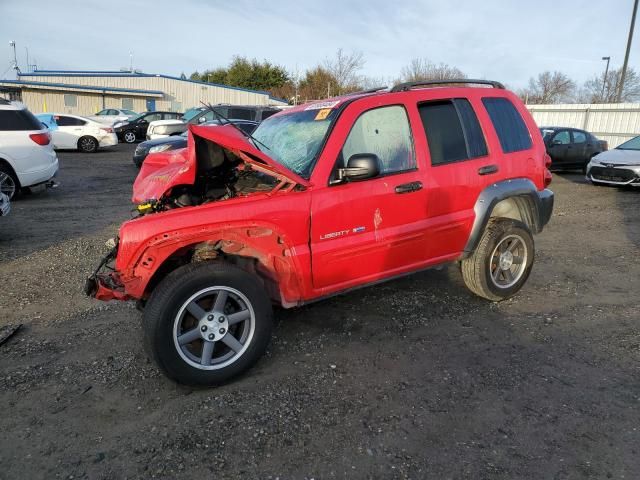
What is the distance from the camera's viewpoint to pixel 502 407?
9.61 feet

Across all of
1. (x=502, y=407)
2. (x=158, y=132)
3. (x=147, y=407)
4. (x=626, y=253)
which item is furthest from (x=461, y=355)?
(x=158, y=132)

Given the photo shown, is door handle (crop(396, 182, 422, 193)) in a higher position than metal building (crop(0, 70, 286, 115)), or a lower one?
lower

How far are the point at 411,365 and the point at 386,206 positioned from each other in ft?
3.94

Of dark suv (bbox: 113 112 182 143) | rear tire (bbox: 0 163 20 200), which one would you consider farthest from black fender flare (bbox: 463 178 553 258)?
dark suv (bbox: 113 112 182 143)

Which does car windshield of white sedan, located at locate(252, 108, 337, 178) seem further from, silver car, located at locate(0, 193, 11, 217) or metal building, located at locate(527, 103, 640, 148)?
metal building, located at locate(527, 103, 640, 148)

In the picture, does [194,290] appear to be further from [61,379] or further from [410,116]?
[410,116]

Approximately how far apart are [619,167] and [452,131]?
1001 centimetres

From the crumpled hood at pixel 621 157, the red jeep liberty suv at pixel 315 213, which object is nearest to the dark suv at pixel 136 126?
the crumpled hood at pixel 621 157

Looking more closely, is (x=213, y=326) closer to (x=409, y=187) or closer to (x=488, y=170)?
(x=409, y=187)

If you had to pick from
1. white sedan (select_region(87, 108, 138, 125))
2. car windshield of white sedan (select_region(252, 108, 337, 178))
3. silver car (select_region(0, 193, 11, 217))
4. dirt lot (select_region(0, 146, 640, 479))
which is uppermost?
white sedan (select_region(87, 108, 138, 125))

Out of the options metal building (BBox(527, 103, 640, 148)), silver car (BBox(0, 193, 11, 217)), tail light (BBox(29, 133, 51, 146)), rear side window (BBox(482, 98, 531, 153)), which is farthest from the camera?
metal building (BBox(527, 103, 640, 148))

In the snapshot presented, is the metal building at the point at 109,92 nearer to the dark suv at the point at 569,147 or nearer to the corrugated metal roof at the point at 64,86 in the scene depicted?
the corrugated metal roof at the point at 64,86

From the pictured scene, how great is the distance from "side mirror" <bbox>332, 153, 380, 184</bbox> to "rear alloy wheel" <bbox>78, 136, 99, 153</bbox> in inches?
717

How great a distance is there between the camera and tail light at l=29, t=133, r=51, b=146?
8.97 meters
